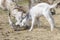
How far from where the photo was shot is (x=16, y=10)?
25.0 ft

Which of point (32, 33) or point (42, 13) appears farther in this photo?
point (42, 13)

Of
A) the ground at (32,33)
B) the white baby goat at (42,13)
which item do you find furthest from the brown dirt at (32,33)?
the white baby goat at (42,13)

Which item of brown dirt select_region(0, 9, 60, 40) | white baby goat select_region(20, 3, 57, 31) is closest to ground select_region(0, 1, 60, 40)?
brown dirt select_region(0, 9, 60, 40)

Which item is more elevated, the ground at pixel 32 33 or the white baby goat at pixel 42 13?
the white baby goat at pixel 42 13

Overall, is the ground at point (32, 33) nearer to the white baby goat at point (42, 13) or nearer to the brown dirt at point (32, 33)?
the brown dirt at point (32, 33)

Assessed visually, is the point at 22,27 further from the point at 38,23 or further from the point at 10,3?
the point at 10,3

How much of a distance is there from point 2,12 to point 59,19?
2.72 m

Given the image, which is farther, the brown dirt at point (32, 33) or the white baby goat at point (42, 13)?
the white baby goat at point (42, 13)

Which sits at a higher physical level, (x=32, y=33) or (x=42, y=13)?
(x=42, y=13)

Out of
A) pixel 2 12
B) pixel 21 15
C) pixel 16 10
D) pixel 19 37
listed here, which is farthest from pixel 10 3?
pixel 19 37

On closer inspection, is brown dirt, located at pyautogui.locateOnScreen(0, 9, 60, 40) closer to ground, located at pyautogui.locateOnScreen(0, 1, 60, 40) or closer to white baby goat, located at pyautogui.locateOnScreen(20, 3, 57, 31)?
ground, located at pyautogui.locateOnScreen(0, 1, 60, 40)

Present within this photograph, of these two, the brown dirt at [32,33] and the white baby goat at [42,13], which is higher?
the white baby goat at [42,13]

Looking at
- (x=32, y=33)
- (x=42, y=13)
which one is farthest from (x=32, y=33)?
(x=42, y=13)

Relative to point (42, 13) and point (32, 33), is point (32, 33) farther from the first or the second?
point (42, 13)
